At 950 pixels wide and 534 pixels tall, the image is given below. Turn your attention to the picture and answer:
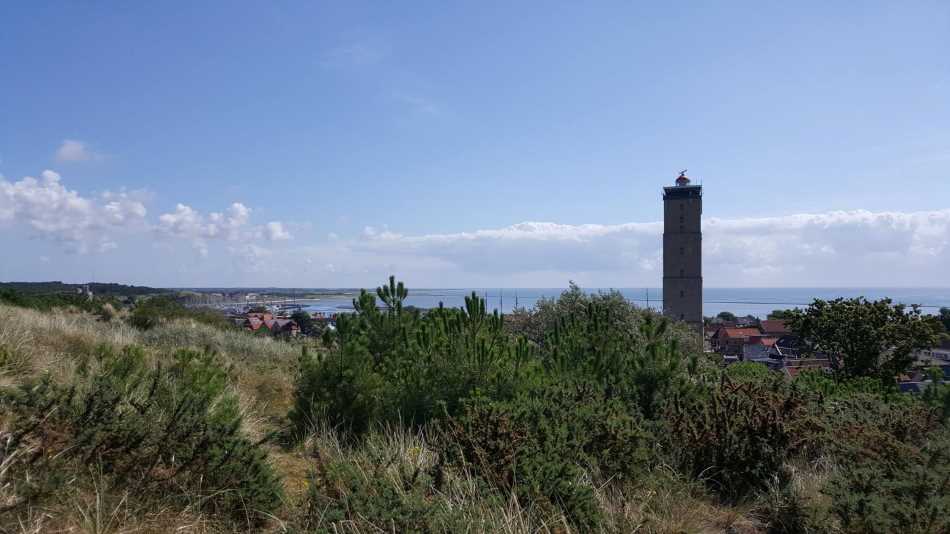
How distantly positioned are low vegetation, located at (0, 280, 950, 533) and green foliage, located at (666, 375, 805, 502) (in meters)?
0.02

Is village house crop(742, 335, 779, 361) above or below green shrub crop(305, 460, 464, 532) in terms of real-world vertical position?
below

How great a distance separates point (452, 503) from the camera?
3875 mm

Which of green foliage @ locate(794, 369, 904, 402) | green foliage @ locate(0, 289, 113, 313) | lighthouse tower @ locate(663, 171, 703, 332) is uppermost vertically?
lighthouse tower @ locate(663, 171, 703, 332)

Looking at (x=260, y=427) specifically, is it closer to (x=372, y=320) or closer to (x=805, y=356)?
(x=372, y=320)

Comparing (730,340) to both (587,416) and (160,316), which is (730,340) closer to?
(160,316)

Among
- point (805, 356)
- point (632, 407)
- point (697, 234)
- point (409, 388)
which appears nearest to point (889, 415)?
point (632, 407)

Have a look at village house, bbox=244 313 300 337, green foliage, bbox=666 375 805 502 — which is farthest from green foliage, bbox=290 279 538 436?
village house, bbox=244 313 300 337

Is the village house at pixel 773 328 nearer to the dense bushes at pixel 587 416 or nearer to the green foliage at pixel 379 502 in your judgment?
the dense bushes at pixel 587 416

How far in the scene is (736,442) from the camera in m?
5.39

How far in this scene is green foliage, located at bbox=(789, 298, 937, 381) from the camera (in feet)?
49.4

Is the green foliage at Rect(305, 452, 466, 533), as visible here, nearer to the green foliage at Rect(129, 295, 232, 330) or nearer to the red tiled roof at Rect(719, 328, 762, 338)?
the green foliage at Rect(129, 295, 232, 330)

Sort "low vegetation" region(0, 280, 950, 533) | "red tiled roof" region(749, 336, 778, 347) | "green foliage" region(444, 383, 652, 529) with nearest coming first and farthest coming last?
"low vegetation" region(0, 280, 950, 533) < "green foliage" region(444, 383, 652, 529) < "red tiled roof" region(749, 336, 778, 347)

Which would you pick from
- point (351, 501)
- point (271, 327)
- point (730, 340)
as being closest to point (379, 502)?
point (351, 501)

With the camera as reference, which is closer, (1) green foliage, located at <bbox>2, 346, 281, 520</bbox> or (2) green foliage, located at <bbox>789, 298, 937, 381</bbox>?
(1) green foliage, located at <bbox>2, 346, 281, 520</bbox>
